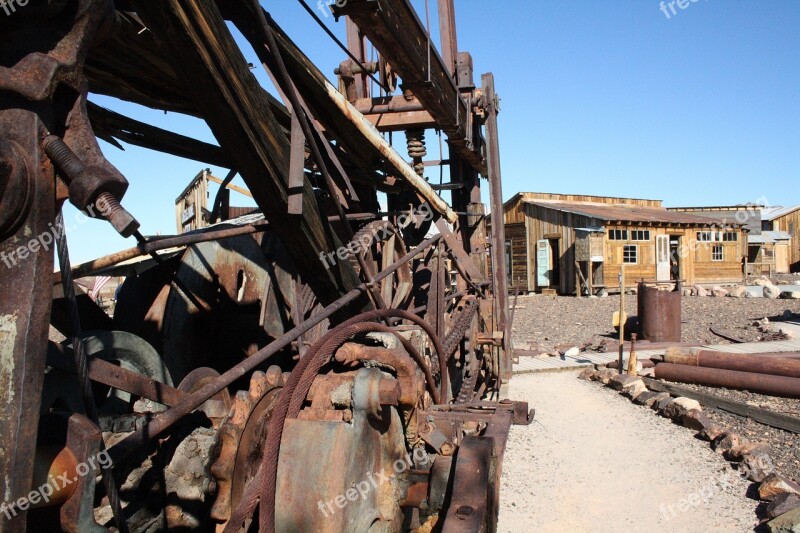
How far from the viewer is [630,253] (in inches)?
1089

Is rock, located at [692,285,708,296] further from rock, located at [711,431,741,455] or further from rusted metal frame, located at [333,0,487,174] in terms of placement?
rusted metal frame, located at [333,0,487,174]

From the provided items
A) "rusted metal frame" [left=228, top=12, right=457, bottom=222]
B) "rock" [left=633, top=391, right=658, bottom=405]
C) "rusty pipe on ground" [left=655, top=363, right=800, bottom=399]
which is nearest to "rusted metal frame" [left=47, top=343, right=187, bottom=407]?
"rusted metal frame" [left=228, top=12, right=457, bottom=222]

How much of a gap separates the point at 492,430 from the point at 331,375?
1.33 metres

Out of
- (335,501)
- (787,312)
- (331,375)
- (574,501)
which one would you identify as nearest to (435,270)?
(574,501)

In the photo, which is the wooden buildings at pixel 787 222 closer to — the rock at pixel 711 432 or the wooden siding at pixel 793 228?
the wooden siding at pixel 793 228

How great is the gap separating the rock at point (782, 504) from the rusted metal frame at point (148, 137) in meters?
4.62

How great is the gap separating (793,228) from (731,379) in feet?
137

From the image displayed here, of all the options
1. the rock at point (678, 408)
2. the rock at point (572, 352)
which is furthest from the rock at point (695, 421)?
the rock at point (572, 352)

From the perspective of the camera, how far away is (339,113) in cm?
359

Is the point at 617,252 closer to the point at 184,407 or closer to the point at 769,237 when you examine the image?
the point at 769,237

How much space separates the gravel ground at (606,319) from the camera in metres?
14.6

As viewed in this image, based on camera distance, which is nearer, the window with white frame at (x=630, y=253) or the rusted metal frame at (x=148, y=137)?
the rusted metal frame at (x=148, y=137)

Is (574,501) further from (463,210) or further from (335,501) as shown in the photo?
(335,501)

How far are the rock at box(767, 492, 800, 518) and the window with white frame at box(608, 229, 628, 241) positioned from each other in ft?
75.9
